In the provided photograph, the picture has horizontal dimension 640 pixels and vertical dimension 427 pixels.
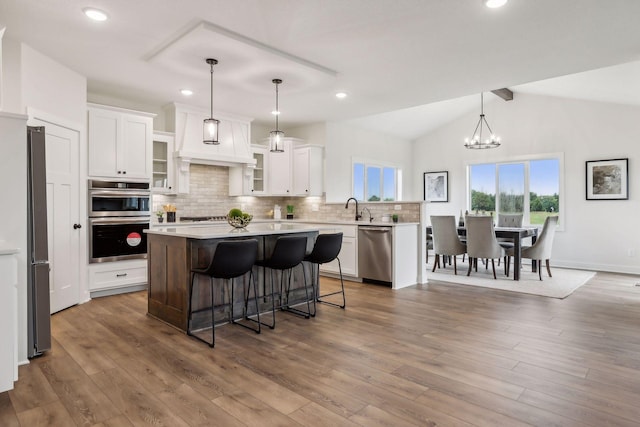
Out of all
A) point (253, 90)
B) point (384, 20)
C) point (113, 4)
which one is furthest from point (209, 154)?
point (384, 20)

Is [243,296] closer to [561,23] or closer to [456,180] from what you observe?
[561,23]

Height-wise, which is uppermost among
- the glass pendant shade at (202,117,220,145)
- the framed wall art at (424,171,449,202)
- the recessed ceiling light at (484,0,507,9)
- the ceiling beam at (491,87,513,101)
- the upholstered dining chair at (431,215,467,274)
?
the ceiling beam at (491,87,513,101)

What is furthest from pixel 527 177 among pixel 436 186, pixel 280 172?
pixel 280 172

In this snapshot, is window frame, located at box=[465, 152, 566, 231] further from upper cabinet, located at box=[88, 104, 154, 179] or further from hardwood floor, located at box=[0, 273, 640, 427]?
upper cabinet, located at box=[88, 104, 154, 179]

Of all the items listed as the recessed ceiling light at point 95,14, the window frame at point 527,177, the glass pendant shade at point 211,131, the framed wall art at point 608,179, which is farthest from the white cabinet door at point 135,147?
the framed wall art at point 608,179

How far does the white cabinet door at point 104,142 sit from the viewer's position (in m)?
4.73

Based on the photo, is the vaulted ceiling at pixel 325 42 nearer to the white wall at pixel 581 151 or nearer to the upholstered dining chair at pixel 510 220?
the upholstered dining chair at pixel 510 220

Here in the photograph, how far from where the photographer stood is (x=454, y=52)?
3.89 m

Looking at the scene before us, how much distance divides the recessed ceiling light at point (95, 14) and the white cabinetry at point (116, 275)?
2.84 metres

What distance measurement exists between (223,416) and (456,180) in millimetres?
8031

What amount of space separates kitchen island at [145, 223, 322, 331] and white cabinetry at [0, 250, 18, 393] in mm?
1218

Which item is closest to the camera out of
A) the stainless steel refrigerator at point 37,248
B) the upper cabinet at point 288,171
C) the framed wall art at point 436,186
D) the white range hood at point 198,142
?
the stainless steel refrigerator at point 37,248

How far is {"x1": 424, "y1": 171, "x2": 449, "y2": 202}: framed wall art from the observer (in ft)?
30.0

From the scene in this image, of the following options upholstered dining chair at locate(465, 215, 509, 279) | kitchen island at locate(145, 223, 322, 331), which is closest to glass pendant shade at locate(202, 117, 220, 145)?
kitchen island at locate(145, 223, 322, 331)
